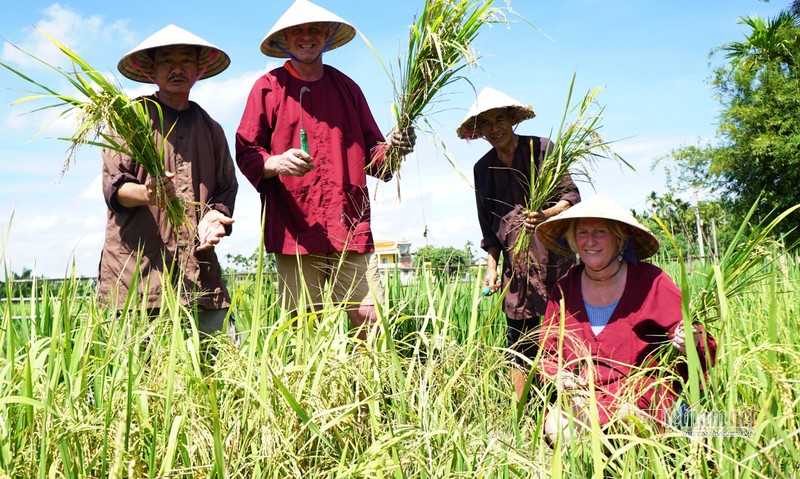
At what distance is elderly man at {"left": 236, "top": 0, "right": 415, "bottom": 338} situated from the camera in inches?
110

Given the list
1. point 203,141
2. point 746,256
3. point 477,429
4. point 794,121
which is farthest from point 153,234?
point 794,121

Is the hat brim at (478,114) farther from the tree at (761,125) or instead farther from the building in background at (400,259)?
the tree at (761,125)

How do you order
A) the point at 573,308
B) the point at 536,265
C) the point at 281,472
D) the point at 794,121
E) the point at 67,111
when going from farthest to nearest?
1. the point at 794,121
2. the point at 536,265
3. the point at 573,308
4. the point at 67,111
5. the point at 281,472

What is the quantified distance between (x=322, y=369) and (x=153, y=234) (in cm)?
116

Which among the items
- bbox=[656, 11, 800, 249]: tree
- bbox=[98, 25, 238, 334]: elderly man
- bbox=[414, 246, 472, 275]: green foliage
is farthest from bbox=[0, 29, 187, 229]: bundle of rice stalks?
bbox=[656, 11, 800, 249]: tree

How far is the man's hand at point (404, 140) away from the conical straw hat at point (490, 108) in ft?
1.48

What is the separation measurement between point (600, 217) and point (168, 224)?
158 centimetres

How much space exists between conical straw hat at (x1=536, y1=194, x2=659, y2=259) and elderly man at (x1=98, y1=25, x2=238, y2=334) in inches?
47.6

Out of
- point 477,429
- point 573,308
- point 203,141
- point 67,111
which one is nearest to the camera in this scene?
point 477,429

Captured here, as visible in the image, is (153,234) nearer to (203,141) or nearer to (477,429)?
(203,141)

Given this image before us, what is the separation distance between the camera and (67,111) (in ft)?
7.77

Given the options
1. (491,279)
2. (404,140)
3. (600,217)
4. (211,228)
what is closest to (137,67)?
(211,228)

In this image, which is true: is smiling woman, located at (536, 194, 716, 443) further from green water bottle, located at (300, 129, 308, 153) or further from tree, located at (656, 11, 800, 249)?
tree, located at (656, 11, 800, 249)

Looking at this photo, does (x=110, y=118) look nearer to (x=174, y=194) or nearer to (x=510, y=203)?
(x=174, y=194)
